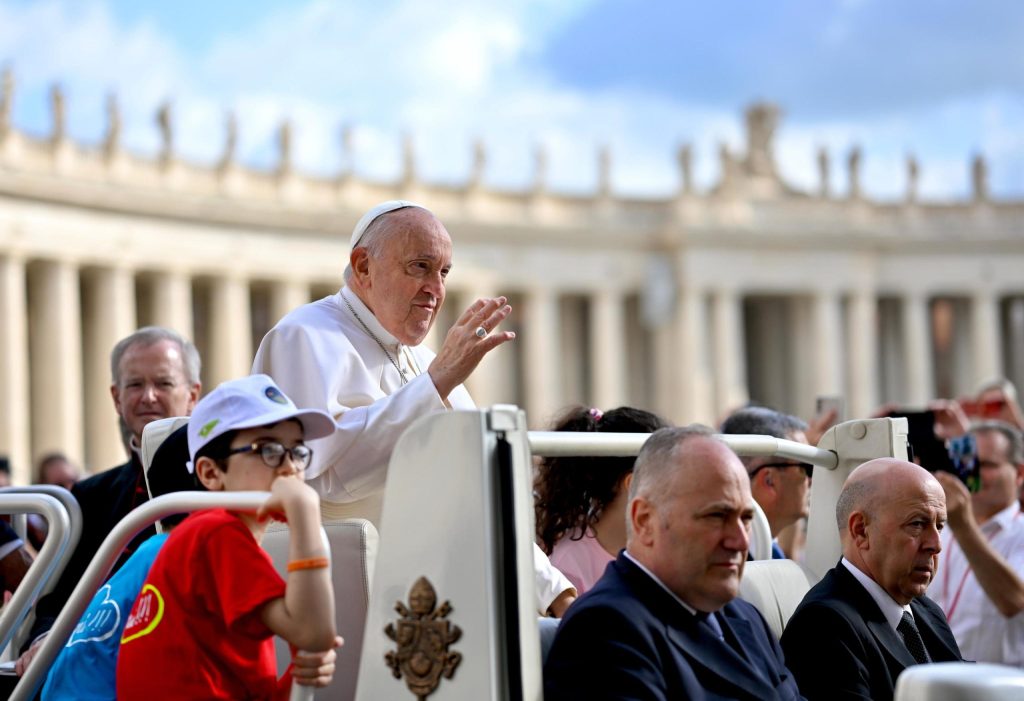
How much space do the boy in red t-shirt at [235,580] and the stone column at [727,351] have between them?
180ft

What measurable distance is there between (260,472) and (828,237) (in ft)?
197

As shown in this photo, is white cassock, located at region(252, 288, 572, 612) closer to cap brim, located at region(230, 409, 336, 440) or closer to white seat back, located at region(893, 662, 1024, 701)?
cap brim, located at region(230, 409, 336, 440)

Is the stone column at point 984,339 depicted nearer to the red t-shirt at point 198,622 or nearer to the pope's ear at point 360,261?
the pope's ear at point 360,261

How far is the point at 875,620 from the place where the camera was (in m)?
7.61

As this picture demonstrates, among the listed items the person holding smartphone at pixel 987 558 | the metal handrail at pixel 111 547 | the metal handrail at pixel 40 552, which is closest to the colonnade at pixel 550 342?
the person holding smartphone at pixel 987 558

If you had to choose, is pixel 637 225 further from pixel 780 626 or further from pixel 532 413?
pixel 780 626

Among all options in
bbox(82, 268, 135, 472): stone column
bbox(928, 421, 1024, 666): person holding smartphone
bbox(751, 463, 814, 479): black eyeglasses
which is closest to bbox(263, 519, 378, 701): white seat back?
bbox(751, 463, 814, 479): black eyeglasses

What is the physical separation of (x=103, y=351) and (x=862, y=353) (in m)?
31.5

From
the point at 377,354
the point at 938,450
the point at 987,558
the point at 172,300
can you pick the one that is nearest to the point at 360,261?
the point at 377,354

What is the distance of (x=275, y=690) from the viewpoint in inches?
236

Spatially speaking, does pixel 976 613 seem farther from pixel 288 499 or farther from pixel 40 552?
pixel 288 499

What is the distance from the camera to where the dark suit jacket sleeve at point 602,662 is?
5.83 meters

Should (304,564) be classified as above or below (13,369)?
below

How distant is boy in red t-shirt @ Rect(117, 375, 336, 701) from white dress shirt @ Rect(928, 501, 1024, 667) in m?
6.98
